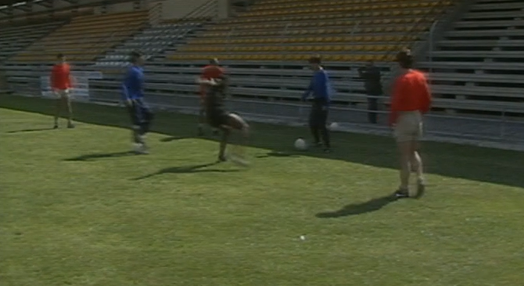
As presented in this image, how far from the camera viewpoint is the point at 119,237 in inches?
282

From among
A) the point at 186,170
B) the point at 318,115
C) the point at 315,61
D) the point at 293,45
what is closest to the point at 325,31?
the point at 293,45

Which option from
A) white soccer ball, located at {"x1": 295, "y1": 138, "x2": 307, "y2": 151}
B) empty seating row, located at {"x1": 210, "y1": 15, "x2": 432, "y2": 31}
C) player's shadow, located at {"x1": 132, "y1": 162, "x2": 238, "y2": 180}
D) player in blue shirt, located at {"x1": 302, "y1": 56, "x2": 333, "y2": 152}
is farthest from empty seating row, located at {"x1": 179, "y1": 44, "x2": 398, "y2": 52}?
player's shadow, located at {"x1": 132, "y1": 162, "x2": 238, "y2": 180}

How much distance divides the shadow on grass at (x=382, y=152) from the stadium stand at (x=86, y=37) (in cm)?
1394

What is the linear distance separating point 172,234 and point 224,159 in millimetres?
4800

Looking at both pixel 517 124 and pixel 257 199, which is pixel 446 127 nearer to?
pixel 517 124

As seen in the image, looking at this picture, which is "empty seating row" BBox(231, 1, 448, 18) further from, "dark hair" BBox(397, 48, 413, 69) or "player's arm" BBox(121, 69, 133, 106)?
"dark hair" BBox(397, 48, 413, 69)

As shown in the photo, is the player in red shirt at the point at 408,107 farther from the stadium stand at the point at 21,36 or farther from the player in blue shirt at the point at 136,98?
the stadium stand at the point at 21,36

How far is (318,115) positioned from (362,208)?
5021 mm

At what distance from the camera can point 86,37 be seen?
3578 centimetres

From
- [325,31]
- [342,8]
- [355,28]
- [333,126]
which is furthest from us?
[342,8]

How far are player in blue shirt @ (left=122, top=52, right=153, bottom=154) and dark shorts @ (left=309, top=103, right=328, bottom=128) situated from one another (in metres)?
3.10

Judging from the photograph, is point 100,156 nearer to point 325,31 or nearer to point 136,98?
point 136,98

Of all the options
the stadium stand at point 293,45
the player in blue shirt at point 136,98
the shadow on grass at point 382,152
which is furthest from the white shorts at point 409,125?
the stadium stand at point 293,45

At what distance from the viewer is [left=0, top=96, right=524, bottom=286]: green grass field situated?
5988mm
